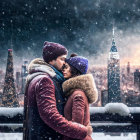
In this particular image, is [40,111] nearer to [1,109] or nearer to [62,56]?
[62,56]

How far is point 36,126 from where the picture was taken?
2.66m

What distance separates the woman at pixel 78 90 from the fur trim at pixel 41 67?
180mm

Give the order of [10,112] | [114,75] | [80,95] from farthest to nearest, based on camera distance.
→ [114,75] → [10,112] → [80,95]

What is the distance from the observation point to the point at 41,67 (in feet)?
9.04

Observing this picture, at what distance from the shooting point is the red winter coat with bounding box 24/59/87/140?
8.30 ft

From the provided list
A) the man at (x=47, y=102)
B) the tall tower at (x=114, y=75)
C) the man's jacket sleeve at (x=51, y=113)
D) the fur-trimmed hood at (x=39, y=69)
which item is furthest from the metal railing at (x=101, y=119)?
the tall tower at (x=114, y=75)

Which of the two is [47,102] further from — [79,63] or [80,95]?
[79,63]

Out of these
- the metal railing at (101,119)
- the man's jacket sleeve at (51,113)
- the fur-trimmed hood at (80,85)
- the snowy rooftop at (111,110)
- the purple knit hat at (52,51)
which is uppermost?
the purple knit hat at (52,51)

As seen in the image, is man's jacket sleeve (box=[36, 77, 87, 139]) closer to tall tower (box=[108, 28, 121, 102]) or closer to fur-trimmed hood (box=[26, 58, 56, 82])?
fur-trimmed hood (box=[26, 58, 56, 82])

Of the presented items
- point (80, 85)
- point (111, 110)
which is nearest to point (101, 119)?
point (111, 110)

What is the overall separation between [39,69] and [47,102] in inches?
16.0

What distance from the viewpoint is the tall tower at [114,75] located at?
11919cm

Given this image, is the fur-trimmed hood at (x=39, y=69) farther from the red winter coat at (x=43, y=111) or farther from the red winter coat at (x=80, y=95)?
the red winter coat at (x=80, y=95)

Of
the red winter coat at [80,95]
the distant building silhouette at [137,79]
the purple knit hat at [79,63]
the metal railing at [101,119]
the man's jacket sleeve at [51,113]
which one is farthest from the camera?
the distant building silhouette at [137,79]
